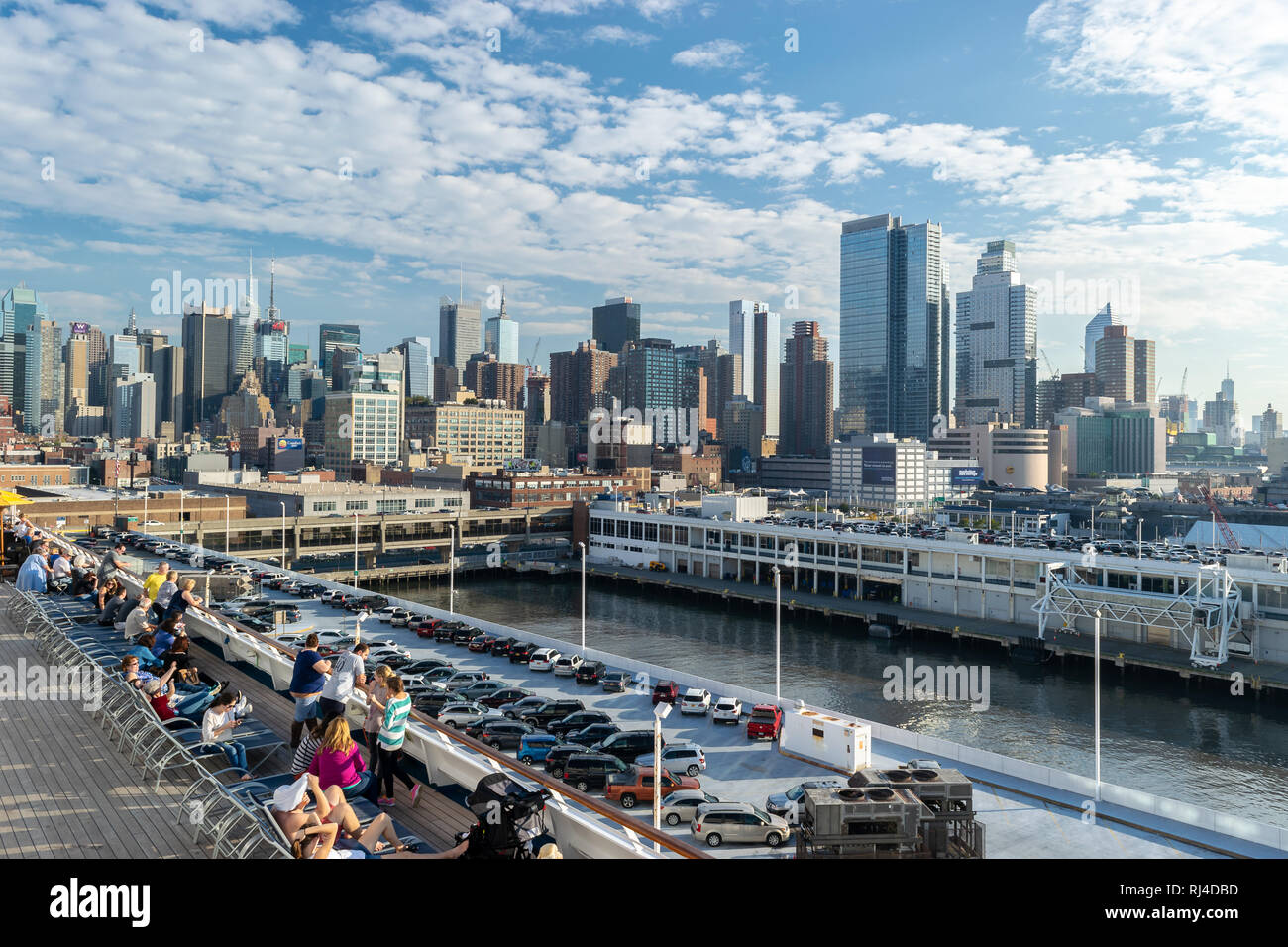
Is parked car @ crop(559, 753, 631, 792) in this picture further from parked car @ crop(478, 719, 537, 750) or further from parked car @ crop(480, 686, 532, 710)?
parked car @ crop(480, 686, 532, 710)

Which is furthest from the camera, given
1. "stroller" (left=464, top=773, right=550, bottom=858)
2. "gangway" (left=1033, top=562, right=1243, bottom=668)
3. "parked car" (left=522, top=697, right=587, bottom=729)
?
"gangway" (left=1033, top=562, right=1243, bottom=668)

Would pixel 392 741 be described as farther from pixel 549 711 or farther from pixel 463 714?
pixel 549 711

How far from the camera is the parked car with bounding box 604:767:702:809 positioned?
1811 cm

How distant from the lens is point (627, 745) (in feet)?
70.8

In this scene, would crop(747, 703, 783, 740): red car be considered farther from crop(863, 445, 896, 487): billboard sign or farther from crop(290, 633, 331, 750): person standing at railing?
crop(863, 445, 896, 487): billboard sign

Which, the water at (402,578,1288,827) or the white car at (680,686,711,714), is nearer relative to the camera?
the white car at (680,686,711,714)

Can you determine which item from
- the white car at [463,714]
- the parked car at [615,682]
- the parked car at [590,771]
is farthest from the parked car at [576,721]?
the parked car at [590,771]

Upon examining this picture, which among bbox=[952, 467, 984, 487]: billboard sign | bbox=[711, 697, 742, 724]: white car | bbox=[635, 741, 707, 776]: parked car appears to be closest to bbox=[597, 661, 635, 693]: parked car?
bbox=[711, 697, 742, 724]: white car

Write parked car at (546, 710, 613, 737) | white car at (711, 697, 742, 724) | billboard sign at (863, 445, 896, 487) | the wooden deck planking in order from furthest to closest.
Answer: billboard sign at (863, 445, 896, 487)
white car at (711, 697, 742, 724)
parked car at (546, 710, 613, 737)
the wooden deck planking

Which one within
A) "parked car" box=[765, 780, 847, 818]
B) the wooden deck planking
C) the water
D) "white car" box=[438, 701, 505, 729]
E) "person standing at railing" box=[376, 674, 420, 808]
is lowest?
the water

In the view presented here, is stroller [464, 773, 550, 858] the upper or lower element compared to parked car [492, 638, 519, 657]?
upper

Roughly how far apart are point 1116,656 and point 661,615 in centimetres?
2521

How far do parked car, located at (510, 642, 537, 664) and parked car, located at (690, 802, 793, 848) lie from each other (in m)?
17.2

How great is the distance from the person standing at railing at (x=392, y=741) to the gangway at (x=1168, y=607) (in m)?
35.4
